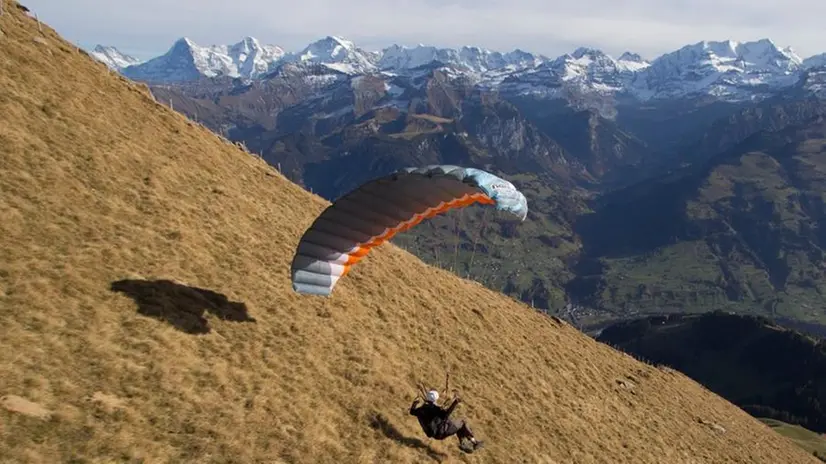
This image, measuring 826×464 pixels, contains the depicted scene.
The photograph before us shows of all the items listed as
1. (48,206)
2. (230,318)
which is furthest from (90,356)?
(48,206)

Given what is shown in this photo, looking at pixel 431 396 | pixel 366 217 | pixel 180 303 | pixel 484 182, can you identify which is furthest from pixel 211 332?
pixel 484 182

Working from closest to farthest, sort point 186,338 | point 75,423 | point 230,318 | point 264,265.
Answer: point 75,423 < point 186,338 < point 230,318 < point 264,265

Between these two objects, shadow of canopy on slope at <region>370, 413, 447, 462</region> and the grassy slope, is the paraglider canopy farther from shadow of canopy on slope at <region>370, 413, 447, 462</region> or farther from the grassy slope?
the grassy slope

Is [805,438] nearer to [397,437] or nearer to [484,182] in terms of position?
[397,437]

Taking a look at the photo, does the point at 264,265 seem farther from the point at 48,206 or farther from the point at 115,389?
the point at 115,389

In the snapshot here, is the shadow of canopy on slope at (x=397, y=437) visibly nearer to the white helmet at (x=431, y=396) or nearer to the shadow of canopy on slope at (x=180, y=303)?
the white helmet at (x=431, y=396)

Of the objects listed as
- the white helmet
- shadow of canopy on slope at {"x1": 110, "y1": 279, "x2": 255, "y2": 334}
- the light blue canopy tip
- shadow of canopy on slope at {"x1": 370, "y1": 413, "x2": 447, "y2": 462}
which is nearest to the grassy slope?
shadow of canopy on slope at {"x1": 370, "y1": 413, "x2": 447, "y2": 462}
